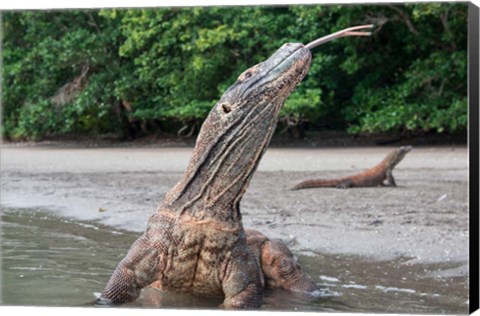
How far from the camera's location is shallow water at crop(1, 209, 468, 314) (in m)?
5.05

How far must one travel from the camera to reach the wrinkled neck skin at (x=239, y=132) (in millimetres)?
4738

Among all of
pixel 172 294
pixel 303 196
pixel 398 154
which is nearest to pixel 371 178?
pixel 398 154

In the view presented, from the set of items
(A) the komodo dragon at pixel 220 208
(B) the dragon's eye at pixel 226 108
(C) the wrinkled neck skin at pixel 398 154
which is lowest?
(C) the wrinkled neck skin at pixel 398 154

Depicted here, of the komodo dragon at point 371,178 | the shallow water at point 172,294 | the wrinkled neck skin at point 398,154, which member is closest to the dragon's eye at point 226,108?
the shallow water at point 172,294

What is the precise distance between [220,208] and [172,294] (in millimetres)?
586

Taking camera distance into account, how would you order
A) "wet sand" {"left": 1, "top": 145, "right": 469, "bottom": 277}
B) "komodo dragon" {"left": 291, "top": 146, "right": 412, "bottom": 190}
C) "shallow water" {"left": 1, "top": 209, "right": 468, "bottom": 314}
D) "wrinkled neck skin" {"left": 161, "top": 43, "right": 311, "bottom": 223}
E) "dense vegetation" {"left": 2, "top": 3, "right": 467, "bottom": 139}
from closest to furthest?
"wrinkled neck skin" {"left": 161, "top": 43, "right": 311, "bottom": 223}, "shallow water" {"left": 1, "top": 209, "right": 468, "bottom": 314}, "wet sand" {"left": 1, "top": 145, "right": 469, "bottom": 277}, "dense vegetation" {"left": 2, "top": 3, "right": 467, "bottom": 139}, "komodo dragon" {"left": 291, "top": 146, "right": 412, "bottom": 190}

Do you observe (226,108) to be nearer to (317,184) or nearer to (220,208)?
(220,208)

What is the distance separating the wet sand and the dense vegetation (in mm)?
565

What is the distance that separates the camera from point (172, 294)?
497 centimetres

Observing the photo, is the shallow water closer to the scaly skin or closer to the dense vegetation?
the scaly skin

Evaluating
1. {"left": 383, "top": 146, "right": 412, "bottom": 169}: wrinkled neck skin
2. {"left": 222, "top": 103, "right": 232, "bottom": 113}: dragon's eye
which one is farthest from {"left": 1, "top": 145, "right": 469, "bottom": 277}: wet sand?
{"left": 222, "top": 103, "right": 232, "bottom": 113}: dragon's eye

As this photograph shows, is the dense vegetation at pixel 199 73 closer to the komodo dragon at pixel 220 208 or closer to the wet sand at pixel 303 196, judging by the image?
the wet sand at pixel 303 196

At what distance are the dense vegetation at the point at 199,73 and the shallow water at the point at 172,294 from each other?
1689 mm

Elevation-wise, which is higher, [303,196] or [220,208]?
[220,208]
